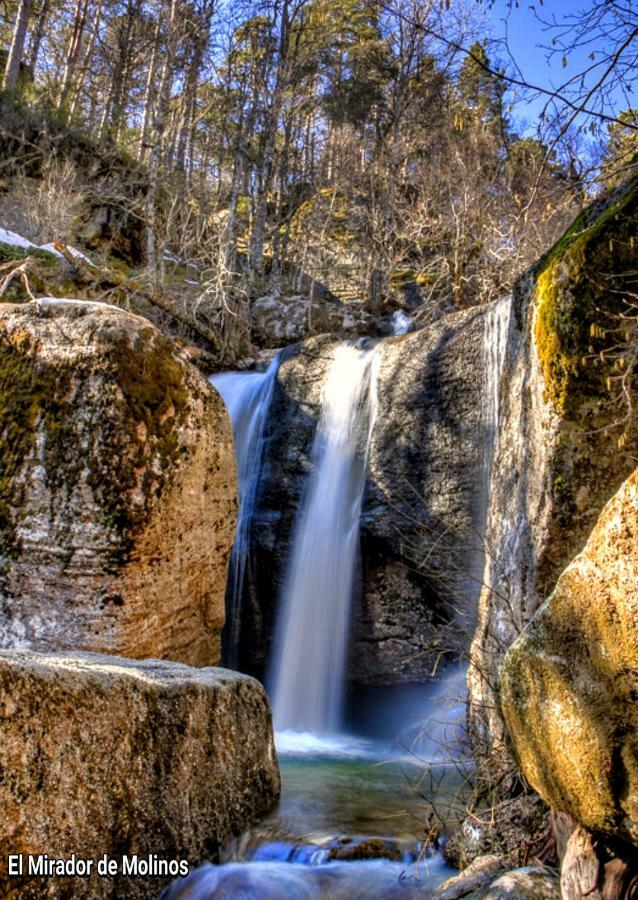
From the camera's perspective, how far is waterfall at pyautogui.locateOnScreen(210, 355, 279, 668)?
33.4 feet

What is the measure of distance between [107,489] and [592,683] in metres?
4.28

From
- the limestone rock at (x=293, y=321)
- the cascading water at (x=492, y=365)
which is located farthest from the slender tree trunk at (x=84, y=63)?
the cascading water at (x=492, y=365)

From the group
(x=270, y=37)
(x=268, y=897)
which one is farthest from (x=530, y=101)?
(x=270, y=37)

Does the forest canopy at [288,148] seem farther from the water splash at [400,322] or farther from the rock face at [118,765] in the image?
the rock face at [118,765]

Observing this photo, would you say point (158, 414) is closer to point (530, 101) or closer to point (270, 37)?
point (530, 101)

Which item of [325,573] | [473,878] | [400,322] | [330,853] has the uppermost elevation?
[400,322]

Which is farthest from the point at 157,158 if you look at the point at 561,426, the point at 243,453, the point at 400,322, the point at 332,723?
the point at 561,426

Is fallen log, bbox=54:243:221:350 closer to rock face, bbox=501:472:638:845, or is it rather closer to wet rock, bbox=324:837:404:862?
wet rock, bbox=324:837:404:862

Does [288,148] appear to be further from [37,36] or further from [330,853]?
[330,853]

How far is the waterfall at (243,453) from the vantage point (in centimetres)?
1018

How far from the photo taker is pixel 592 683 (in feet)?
6.97

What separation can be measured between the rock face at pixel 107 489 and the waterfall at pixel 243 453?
3.60m

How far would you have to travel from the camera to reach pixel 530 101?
295 cm

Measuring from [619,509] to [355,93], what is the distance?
1042 inches
